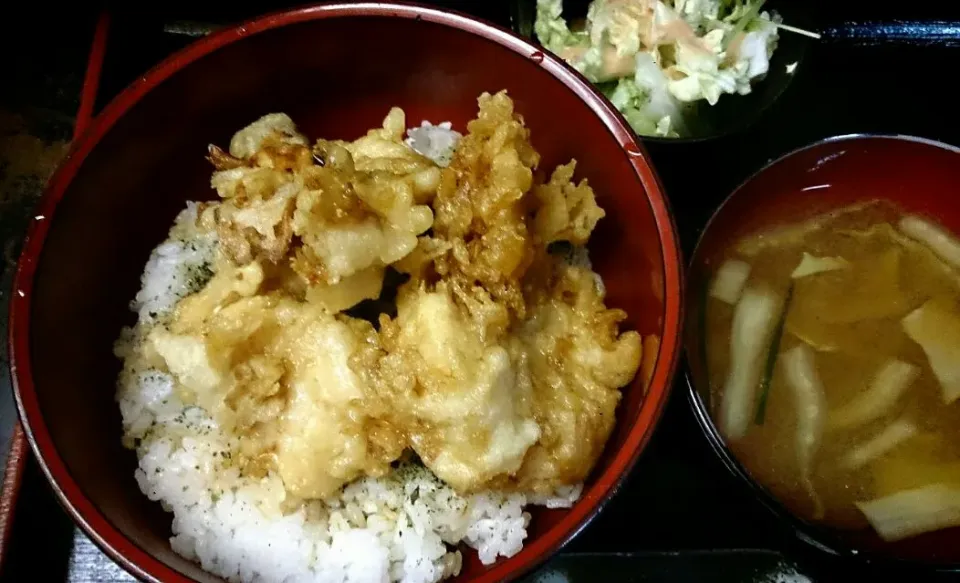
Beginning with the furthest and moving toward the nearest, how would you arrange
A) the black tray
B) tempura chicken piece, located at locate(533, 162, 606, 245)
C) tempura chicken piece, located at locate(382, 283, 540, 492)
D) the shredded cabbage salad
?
the shredded cabbage salad < the black tray < tempura chicken piece, located at locate(533, 162, 606, 245) < tempura chicken piece, located at locate(382, 283, 540, 492)

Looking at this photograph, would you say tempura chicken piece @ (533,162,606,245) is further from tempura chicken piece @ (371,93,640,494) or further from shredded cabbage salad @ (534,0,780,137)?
shredded cabbage salad @ (534,0,780,137)

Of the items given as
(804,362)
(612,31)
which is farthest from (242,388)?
(612,31)

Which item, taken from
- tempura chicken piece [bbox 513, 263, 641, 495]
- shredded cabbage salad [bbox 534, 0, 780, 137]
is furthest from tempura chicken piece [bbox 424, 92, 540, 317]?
shredded cabbage salad [bbox 534, 0, 780, 137]

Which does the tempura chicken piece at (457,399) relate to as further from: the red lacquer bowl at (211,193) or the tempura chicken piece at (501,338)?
the red lacquer bowl at (211,193)

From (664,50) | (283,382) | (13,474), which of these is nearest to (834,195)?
(664,50)

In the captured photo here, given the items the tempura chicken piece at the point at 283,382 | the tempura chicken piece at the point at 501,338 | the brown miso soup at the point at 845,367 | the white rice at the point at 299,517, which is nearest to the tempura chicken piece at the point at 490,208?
the tempura chicken piece at the point at 501,338

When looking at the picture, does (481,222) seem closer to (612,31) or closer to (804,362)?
(804,362)
